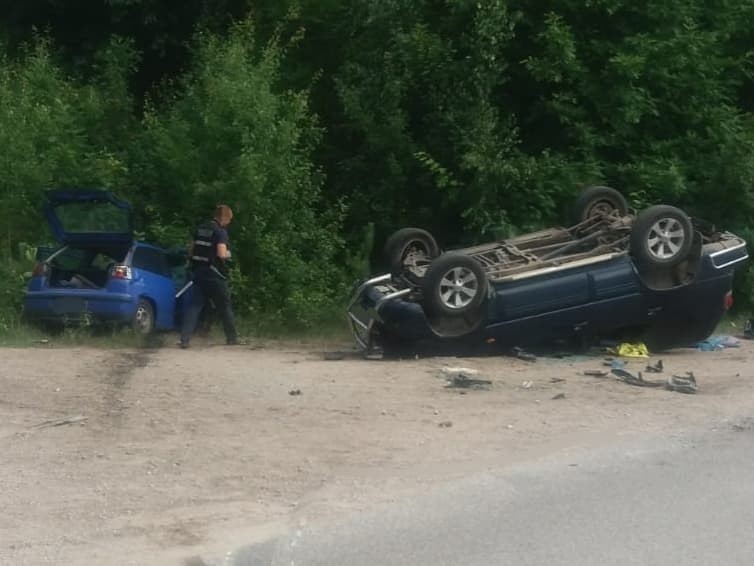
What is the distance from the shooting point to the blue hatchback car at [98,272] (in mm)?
15219

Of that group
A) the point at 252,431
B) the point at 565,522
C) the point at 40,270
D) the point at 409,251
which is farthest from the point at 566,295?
the point at 40,270

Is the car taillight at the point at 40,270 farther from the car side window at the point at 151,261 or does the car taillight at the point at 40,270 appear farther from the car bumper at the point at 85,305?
the car side window at the point at 151,261

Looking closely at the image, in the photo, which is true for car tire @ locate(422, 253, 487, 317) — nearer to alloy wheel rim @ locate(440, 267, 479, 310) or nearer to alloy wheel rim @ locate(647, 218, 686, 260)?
alloy wheel rim @ locate(440, 267, 479, 310)

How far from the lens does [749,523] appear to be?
24.6 feet

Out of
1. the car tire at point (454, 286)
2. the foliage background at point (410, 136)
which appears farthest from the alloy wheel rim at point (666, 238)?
the foliage background at point (410, 136)

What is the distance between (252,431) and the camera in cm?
983

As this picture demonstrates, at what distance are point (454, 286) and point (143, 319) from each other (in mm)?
4585

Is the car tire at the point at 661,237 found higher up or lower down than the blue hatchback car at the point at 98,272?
higher up

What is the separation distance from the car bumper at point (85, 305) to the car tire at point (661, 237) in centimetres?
616

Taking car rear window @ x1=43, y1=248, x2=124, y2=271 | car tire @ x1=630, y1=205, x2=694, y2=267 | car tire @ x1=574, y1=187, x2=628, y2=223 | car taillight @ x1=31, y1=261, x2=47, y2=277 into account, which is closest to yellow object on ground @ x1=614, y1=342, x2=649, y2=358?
car tire @ x1=630, y1=205, x2=694, y2=267

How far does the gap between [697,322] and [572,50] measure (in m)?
5.16

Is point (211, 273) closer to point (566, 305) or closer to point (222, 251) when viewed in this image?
point (222, 251)

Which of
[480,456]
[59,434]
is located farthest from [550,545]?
[59,434]

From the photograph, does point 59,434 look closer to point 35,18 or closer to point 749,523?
point 749,523
